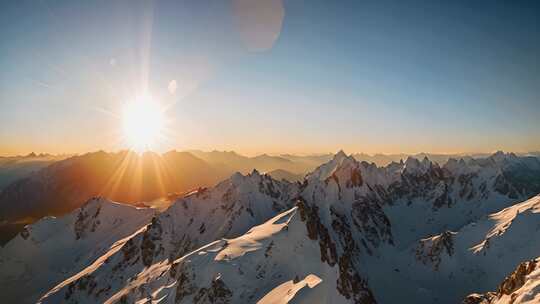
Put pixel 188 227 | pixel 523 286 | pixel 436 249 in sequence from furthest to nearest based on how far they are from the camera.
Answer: pixel 436 249, pixel 188 227, pixel 523 286

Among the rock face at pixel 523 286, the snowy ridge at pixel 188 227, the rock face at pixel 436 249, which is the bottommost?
the rock face at pixel 436 249

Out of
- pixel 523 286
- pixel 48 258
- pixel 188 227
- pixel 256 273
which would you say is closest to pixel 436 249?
pixel 188 227

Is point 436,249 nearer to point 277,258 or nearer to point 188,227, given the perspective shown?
point 277,258

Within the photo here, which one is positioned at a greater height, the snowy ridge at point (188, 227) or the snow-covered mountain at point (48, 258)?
the snowy ridge at point (188, 227)

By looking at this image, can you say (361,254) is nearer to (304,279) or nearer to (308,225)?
(308,225)

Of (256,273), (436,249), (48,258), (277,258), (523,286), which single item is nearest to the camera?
(523,286)

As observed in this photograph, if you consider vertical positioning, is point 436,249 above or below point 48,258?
below

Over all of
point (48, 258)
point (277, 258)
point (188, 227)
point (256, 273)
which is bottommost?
point (48, 258)

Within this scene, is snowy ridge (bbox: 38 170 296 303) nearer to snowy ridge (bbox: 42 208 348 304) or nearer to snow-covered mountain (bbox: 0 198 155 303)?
snow-covered mountain (bbox: 0 198 155 303)

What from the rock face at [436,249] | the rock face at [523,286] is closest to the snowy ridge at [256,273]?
the rock face at [523,286]

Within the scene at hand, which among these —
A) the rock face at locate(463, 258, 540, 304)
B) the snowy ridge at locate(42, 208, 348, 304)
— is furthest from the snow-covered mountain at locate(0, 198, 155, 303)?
the rock face at locate(463, 258, 540, 304)

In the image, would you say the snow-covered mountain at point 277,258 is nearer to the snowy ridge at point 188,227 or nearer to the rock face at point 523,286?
the snowy ridge at point 188,227

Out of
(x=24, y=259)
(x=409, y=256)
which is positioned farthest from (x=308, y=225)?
(x=24, y=259)
